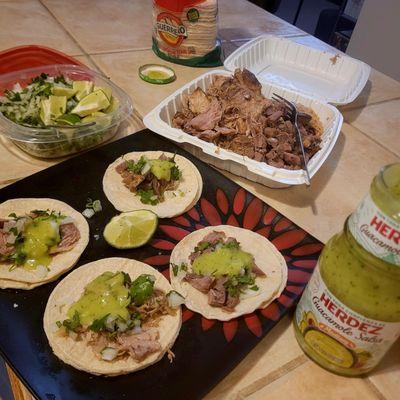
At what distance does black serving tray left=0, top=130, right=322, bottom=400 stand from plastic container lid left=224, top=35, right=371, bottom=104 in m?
0.96

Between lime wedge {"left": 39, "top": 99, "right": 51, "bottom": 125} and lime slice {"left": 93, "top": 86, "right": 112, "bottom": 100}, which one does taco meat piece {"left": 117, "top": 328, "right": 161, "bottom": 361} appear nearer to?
lime wedge {"left": 39, "top": 99, "right": 51, "bottom": 125}

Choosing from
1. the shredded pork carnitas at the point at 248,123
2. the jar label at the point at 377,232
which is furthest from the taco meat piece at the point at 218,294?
the shredded pork carnitas at the point at 248,123

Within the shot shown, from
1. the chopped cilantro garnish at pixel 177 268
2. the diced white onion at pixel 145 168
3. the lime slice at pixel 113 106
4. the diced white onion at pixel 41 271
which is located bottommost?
the diced white onion at pixel 41 271

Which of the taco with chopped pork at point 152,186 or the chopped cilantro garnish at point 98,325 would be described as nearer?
the chopped cilantro garnish at point 98,325

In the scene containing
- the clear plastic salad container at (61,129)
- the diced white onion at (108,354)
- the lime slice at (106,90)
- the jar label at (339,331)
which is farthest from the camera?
the lime slice at (106,90)

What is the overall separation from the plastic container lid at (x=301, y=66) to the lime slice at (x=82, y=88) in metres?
0.82

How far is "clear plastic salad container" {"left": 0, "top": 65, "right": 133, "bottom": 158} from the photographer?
61.5 inches

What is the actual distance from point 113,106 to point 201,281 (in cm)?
91

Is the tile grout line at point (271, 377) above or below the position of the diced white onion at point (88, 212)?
above

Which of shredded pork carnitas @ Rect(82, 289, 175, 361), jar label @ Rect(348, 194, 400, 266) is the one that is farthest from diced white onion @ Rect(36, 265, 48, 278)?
jar label @ Rect(348, 194, 400, 266)

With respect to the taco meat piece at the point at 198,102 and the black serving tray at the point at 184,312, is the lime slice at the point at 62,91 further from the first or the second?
the taco meat piece at the point at 198,102

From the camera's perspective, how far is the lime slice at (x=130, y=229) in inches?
53.7

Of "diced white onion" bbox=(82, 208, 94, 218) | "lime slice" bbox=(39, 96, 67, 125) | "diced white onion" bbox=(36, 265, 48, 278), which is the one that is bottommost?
"diced white onion" bbox=(36, 265, 48, 278)

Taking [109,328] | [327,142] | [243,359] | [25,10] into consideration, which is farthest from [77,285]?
[25,10]
